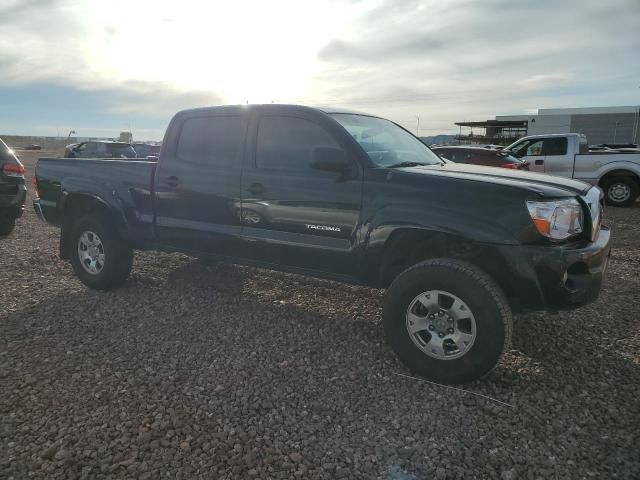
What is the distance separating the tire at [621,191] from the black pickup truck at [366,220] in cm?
987

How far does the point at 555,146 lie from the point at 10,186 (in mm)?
12177

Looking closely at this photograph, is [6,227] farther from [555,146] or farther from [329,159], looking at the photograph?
[555,146]

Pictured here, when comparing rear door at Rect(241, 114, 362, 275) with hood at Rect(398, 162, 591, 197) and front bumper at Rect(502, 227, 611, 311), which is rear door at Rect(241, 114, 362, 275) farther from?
front bumper at Rect(502, 227, 611, 311)

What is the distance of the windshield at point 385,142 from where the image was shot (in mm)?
3788

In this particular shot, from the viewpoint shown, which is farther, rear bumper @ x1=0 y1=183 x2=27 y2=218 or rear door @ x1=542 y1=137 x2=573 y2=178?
rear door @ x1=542 y1=137 x2=573 y2=178

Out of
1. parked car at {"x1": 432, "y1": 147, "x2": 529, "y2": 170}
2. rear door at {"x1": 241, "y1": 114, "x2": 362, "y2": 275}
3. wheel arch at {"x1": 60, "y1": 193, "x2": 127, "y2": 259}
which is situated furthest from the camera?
parked car at {"x1": 432, "y1": 147, "x2": 529, "y2": 170}

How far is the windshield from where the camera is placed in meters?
3.79

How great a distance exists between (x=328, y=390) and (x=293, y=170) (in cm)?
172

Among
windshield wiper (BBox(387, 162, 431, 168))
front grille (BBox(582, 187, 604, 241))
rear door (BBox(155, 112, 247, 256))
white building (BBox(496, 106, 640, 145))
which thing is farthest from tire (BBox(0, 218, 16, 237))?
white building (BBox(496, 106, 640, 145))

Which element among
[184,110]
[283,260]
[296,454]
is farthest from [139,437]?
[184,110]

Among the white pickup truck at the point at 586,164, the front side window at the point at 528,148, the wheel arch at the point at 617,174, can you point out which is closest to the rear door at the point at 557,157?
the white pickup truck at the point at 586,164

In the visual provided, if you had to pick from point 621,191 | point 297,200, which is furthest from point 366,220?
point 621,191

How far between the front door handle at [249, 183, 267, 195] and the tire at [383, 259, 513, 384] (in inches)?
53.8

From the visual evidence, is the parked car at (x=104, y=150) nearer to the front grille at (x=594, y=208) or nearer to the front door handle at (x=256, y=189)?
the front door handle at (x=256, y=189)
